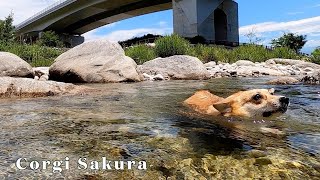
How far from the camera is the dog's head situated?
13.3ft

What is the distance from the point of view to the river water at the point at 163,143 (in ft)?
7.61

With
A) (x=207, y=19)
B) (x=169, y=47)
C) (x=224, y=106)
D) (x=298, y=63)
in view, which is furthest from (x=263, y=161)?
(x=207, y=19)

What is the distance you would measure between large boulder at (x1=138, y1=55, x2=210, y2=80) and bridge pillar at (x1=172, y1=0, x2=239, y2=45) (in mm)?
21373

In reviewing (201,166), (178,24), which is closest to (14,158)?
(201,166)

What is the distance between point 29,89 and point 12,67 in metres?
4.14

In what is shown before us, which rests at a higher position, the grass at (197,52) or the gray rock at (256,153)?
the grass at (197,52)

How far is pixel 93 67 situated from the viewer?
11586 millimetres

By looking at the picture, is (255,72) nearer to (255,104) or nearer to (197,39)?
(255,104)

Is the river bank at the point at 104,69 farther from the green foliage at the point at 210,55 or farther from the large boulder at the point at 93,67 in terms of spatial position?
the green foliage at the point at 210,55

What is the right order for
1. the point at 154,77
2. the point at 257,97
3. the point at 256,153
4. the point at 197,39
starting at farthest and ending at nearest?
the point at 197,39 < the point at 154,77 < the point at 257,97 < the point at 256,153

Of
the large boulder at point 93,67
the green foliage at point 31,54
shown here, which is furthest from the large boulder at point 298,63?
the green foliage at point 31,54

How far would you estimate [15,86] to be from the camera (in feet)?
23.2

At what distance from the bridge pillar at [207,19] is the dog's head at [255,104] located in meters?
31.1

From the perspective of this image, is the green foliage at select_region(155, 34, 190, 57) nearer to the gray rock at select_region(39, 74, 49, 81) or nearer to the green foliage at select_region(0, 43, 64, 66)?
the green foliage at select_region(0, 43, 64, 66)
